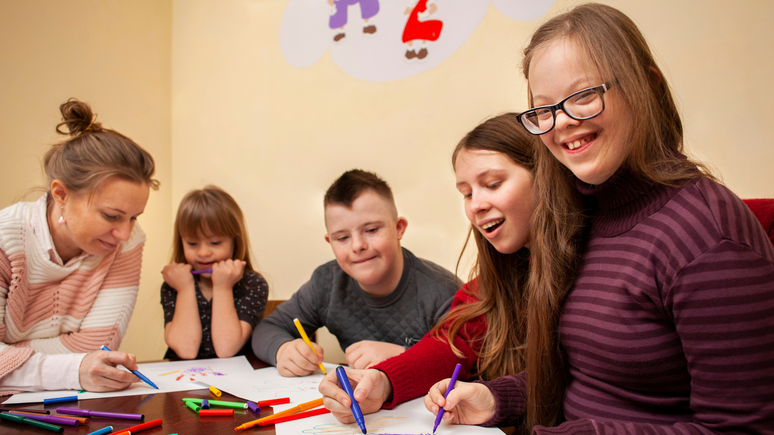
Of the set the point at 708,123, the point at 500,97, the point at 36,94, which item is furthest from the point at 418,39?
the point at 36,94

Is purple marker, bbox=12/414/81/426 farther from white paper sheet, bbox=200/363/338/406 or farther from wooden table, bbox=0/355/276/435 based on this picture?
white paper sheet, bbox=200/363/338/406

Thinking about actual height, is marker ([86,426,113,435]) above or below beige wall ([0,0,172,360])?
below

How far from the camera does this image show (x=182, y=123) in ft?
7.25

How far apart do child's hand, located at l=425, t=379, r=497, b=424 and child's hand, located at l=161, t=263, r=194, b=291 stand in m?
0.96

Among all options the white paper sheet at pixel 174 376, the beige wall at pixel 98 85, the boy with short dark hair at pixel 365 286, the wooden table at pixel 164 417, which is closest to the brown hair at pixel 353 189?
the boy with short dark hair at pixel 365 286

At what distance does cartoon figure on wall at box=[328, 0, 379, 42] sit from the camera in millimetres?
1681

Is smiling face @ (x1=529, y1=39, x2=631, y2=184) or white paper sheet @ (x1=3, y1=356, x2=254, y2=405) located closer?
smiling face @ (x1=529, y1=39, x2=631, y2=184)

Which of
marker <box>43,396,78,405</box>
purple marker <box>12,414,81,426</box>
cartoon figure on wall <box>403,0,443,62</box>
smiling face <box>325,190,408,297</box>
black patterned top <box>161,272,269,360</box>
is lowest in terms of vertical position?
black patterned top <box>161,272,269,360</box>

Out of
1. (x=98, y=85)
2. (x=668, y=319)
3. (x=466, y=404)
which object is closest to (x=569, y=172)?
(x=668, y=319)

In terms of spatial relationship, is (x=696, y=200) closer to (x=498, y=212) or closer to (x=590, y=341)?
(x=590, y=341)

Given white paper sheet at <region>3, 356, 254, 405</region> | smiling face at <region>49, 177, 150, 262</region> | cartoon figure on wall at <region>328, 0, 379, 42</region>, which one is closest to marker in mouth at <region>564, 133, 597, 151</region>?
white paper sheet at <region>3, 356, 254, 405</region>

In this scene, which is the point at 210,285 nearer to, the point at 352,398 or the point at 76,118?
the point at 76,118

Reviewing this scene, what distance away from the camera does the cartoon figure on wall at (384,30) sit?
1.51 meters

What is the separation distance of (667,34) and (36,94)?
79.4 inches
